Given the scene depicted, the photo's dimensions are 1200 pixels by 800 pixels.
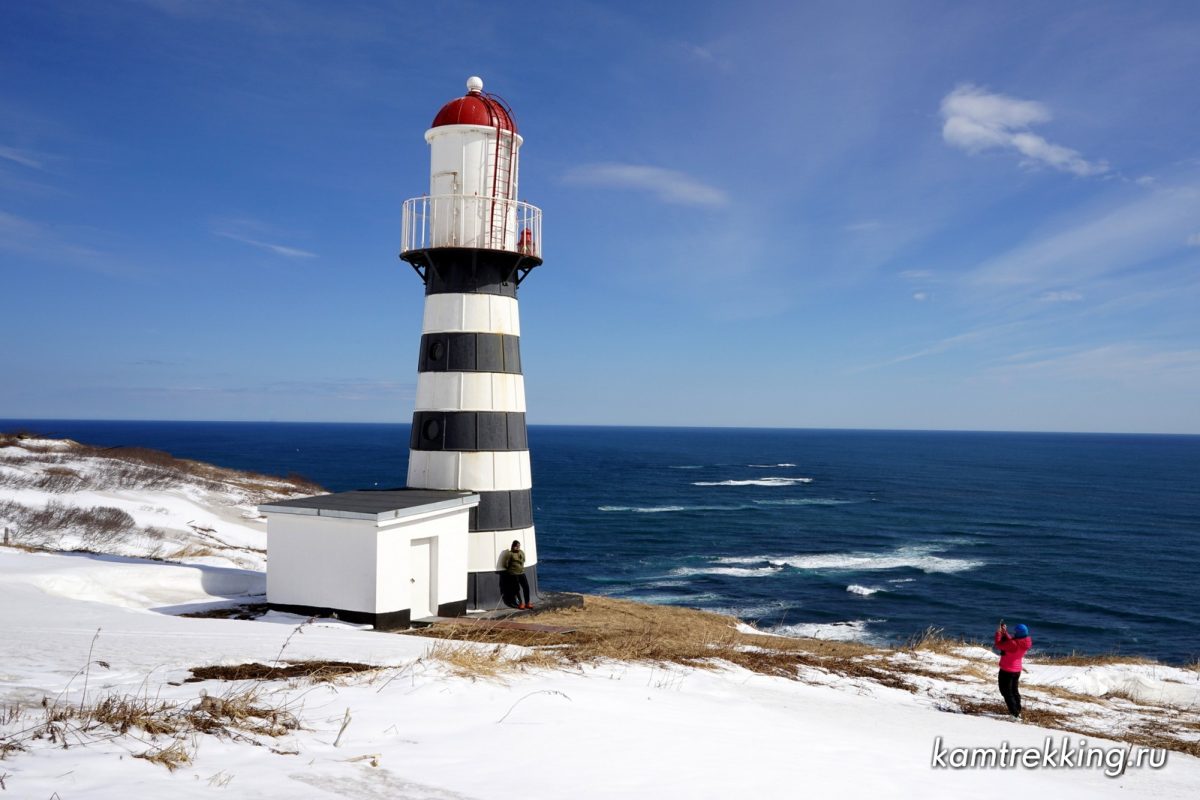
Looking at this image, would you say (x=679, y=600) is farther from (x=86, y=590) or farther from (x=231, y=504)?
(x=86, y=590)

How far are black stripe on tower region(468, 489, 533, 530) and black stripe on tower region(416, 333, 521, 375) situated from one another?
2626 millimetres

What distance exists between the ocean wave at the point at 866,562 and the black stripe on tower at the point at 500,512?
28633mm

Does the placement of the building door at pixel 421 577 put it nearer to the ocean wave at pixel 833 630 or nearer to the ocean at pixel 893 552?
the ocean wave at pixel 833 630

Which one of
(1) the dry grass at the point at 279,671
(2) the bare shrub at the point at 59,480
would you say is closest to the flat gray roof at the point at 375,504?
(1) the dry grass at the point at 279,671

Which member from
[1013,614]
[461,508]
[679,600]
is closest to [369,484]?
[679,600]

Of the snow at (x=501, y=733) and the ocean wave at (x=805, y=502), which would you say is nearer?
the snow at (x=501, y=733)

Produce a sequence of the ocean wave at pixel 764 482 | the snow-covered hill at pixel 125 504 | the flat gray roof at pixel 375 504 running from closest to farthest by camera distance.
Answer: the flat gray roof at pixel 375 504 → the snow-covered hill at pixel 125 504 → the ocean wave at pixel 764 482

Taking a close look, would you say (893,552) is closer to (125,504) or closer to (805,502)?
(805,502)

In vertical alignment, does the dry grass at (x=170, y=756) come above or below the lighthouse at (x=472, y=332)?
below

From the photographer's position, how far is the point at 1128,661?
16.4 metres

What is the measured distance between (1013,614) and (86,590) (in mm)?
34231

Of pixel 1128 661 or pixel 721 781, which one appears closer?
pixel 721 781

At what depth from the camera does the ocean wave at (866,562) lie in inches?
1692

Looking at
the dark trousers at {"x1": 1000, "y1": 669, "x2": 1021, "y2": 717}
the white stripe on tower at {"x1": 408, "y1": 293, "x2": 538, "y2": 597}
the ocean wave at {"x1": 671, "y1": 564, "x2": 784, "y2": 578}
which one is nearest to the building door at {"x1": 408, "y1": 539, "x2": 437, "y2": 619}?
the white stripe on tower at {"x1": 408, "y1": 293, "x2": 538, "y2": 597}
